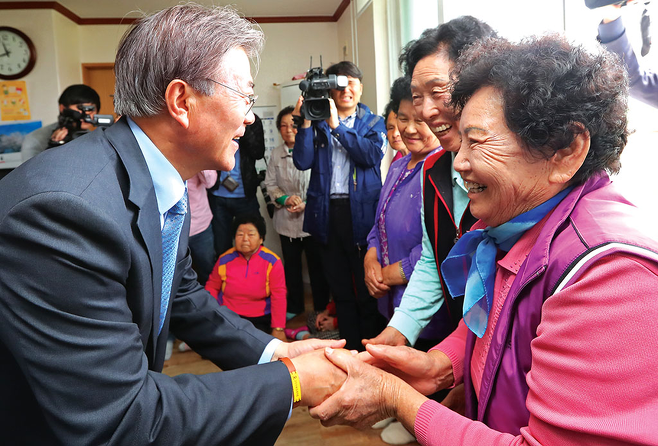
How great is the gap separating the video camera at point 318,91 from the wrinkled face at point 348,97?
0.24 metres

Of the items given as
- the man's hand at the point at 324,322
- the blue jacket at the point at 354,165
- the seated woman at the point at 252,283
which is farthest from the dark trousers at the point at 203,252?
the blue jacket at the point at 354,165

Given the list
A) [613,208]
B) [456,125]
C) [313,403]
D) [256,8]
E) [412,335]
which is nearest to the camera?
[613,208]

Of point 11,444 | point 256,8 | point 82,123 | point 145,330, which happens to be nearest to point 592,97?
point 145,330

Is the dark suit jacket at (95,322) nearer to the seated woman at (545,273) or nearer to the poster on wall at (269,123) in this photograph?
the seated woman at (545,273)

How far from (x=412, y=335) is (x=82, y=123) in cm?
249

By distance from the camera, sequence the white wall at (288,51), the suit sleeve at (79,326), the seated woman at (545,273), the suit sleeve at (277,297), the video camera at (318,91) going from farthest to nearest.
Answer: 1. the white wall at (288,51)
2. the suit sleeve at (277,297)
3. the video camera at (318,91)
4. the suit sleeve at (79,326)
5. the seated woman at (545,273)

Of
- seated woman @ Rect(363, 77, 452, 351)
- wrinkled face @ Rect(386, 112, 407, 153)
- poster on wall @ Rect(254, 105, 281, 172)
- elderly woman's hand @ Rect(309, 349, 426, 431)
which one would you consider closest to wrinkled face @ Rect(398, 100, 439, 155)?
seated woman @ Rect(363, 77, 452, 351)

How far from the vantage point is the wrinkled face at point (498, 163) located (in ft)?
3.26

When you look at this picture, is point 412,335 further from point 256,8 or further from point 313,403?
point 256,8

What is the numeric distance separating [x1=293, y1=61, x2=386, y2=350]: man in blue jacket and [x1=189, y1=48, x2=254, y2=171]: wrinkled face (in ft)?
5.20

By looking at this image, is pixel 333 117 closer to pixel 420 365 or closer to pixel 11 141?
pixel 420 365

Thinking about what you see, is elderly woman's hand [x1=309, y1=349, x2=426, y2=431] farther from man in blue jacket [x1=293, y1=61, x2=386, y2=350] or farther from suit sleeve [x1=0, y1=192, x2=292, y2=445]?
man in blue jacket [x1=293, y1=61, x2=386, y2=350]

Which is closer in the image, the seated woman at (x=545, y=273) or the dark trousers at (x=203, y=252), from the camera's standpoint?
the seated woman at (x=545, y=273)

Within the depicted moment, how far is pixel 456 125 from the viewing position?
4.91 feet
